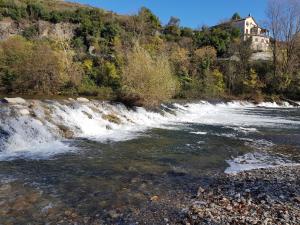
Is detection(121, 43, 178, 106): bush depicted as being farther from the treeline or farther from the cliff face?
the cliff face

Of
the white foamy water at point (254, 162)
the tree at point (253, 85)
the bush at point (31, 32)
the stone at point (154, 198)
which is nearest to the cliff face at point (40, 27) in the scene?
the bush at point (31, 32)

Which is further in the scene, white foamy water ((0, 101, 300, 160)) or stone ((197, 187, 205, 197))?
white foamy water ((0, 101, 300, 160))

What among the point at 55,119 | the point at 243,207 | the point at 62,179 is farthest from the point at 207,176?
the point at 55,119

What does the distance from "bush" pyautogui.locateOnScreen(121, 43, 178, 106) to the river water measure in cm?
252

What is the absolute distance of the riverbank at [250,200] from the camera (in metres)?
6.27

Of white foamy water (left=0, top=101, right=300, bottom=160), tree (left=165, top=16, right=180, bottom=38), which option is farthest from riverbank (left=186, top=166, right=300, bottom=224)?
tree (left=165, top=16, right=180, bottom=38)

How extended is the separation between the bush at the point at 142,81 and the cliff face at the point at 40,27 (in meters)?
37.9

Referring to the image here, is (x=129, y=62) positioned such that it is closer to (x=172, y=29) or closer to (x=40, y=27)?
(x=40, y=27)

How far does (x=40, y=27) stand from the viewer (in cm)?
6175

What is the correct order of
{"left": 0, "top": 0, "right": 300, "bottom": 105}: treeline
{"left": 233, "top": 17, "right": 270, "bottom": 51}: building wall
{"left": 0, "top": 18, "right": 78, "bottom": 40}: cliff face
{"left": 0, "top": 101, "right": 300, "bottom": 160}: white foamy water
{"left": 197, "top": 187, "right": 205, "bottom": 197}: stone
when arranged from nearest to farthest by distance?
{"left": 197, "top": 187, "right": 205, "bottom": 197}: stone, {"left": 0, "top": 101, "right": 300, "bottom": 160}: white foamy water, {"left": 0, "top": 0, "right": 300, "bottom": 105}: treeline, {"left": 0, "top": 18, "right": 78, "bottom": 40}: cliff face, {"left": 233, "top": 17, "right": 270, "bottom": 51}: building wall

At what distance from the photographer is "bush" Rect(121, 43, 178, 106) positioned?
23594 mm

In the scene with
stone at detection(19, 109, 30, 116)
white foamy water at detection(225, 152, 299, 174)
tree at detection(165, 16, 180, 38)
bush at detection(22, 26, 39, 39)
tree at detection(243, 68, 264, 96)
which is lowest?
white foamy water at detection(225, 152, 299, 174)

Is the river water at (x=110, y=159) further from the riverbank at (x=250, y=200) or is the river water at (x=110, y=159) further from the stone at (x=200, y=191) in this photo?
the riverbank at (x=250, y=200)

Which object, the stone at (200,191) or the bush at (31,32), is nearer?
the stone at (200,191)
